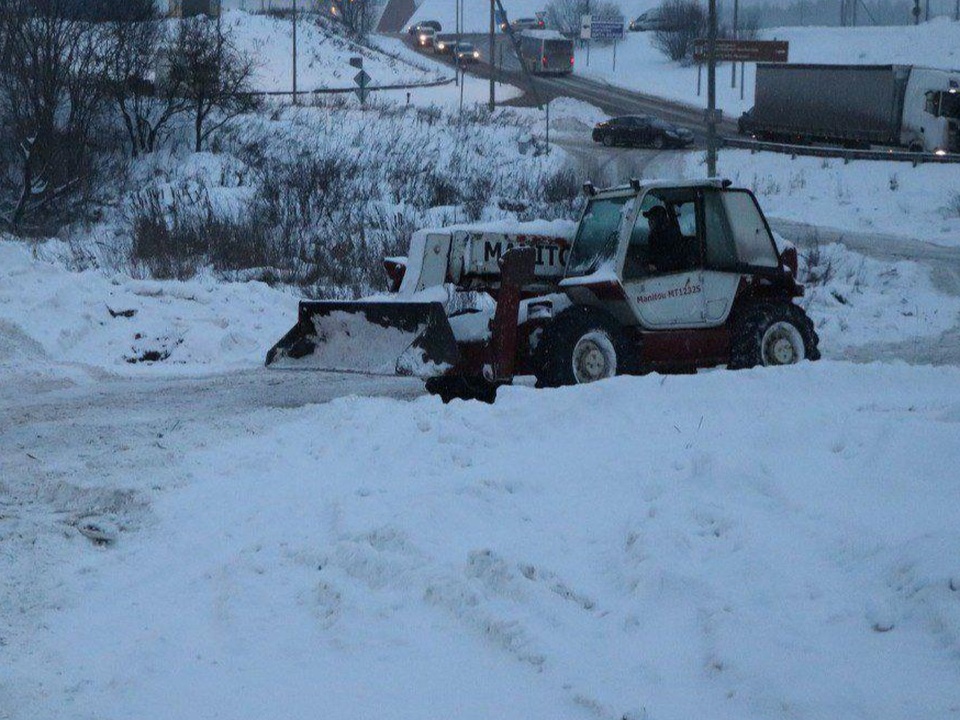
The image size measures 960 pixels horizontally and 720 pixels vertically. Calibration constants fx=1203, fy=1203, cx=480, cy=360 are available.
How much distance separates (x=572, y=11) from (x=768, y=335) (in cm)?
11318

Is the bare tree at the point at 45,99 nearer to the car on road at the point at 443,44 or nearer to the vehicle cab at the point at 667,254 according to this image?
A: the vehicle cab at the point at 667,254

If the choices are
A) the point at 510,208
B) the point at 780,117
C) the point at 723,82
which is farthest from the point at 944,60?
the point at 510,208

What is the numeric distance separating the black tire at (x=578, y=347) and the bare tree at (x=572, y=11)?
107 m

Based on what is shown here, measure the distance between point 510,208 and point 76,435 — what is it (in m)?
16.4

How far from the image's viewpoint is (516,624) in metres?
5.20

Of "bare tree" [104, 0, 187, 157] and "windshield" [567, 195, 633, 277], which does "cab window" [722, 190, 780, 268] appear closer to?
"windshield" [567, 195, 633, 277]

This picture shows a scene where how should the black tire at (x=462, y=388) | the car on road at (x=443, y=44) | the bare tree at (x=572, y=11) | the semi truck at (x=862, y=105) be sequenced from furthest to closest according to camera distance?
1. the bare tree at (x=572, y=11)
2. the car on road at (x=443, y=44)
3. the semi truck at (x=862, y=105)
4. the black tire at (x=462, y=388)

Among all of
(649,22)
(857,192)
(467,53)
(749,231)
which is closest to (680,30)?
(467,53)

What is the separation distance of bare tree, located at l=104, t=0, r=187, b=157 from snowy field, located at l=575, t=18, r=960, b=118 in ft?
109

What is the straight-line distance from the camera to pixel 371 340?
33.9 ft

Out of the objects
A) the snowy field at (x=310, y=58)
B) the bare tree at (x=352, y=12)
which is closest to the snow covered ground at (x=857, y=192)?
the snowy field at (x=310, y=58)

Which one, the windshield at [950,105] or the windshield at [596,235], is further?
the windshield at [950,105]

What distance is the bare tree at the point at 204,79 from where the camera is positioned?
3769cm

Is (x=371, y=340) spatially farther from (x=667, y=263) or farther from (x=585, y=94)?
(x=585, y=94)
